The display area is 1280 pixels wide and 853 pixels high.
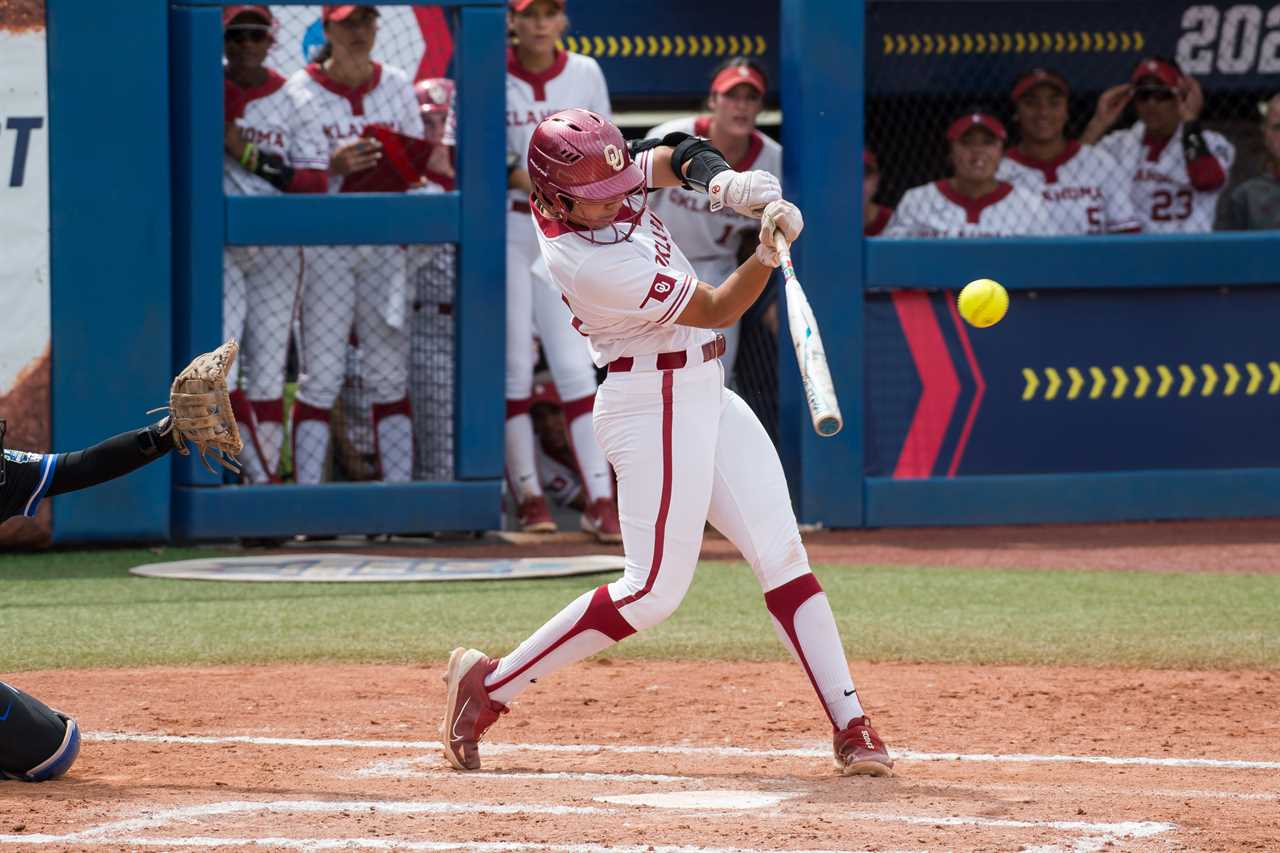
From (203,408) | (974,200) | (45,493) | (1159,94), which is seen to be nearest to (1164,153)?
(1159,94)

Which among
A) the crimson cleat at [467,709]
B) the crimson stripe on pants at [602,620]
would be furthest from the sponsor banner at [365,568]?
the crimson stripe on pants at [602,620]

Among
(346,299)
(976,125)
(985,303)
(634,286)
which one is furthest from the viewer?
(976,125)

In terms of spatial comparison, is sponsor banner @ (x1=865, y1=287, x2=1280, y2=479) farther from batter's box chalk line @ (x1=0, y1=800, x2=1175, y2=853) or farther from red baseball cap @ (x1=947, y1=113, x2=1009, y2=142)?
batter's box chalk line @ (x1=0, y1=800, x2=1175, y2=853)

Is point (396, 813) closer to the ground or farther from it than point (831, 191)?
closer to the ground

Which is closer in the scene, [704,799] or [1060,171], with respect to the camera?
[704,799]

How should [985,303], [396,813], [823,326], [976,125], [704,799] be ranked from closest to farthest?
[396,813]
[704,799]
[985,303]
[823,326]
[976,125]

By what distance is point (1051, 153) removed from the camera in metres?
8.49

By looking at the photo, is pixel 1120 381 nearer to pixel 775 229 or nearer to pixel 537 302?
pixel 537 302

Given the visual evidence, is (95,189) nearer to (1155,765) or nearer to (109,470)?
(109,470)

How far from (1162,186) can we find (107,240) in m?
4.79

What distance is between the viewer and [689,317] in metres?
3.92

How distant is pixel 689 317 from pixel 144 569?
3.69 metres

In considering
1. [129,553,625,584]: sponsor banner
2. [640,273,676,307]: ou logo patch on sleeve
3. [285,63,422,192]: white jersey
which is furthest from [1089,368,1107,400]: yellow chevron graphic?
[640,273,676,307]: ou logo patch on sleeve

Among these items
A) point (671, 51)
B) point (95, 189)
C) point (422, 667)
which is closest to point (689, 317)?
point (422, 667)
